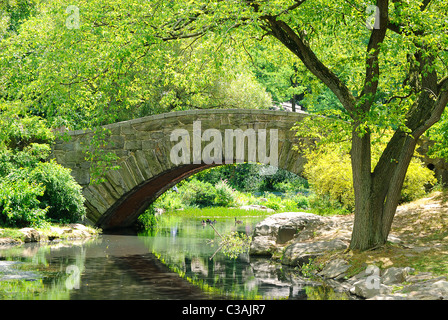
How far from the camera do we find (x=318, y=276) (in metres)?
10.6

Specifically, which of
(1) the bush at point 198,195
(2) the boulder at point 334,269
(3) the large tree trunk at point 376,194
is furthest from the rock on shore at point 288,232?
(1) the bush at point 198,195

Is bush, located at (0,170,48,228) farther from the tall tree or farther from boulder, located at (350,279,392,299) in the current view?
boulder, located at (350,279,392,299)

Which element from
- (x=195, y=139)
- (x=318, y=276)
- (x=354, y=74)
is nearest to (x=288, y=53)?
(x=354, y=74)

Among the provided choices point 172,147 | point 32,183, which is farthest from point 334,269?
point 32,183

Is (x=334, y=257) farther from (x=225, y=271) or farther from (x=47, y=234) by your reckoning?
(x=47, y=234)

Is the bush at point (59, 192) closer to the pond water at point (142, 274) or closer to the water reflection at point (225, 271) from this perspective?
the pond water at point (142, 274)

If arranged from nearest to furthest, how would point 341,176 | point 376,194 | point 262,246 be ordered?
point 376,194 → point 262,246 → point 341,176

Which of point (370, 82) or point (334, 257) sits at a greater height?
point (370, 82)

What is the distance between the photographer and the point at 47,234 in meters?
15.8

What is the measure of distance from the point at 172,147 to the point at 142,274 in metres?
6.50

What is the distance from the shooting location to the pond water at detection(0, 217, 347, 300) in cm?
899

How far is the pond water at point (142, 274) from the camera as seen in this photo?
29.5 ft

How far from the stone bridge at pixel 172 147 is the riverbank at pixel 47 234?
774mm

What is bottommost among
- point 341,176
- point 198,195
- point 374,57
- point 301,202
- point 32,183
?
point 301,202
